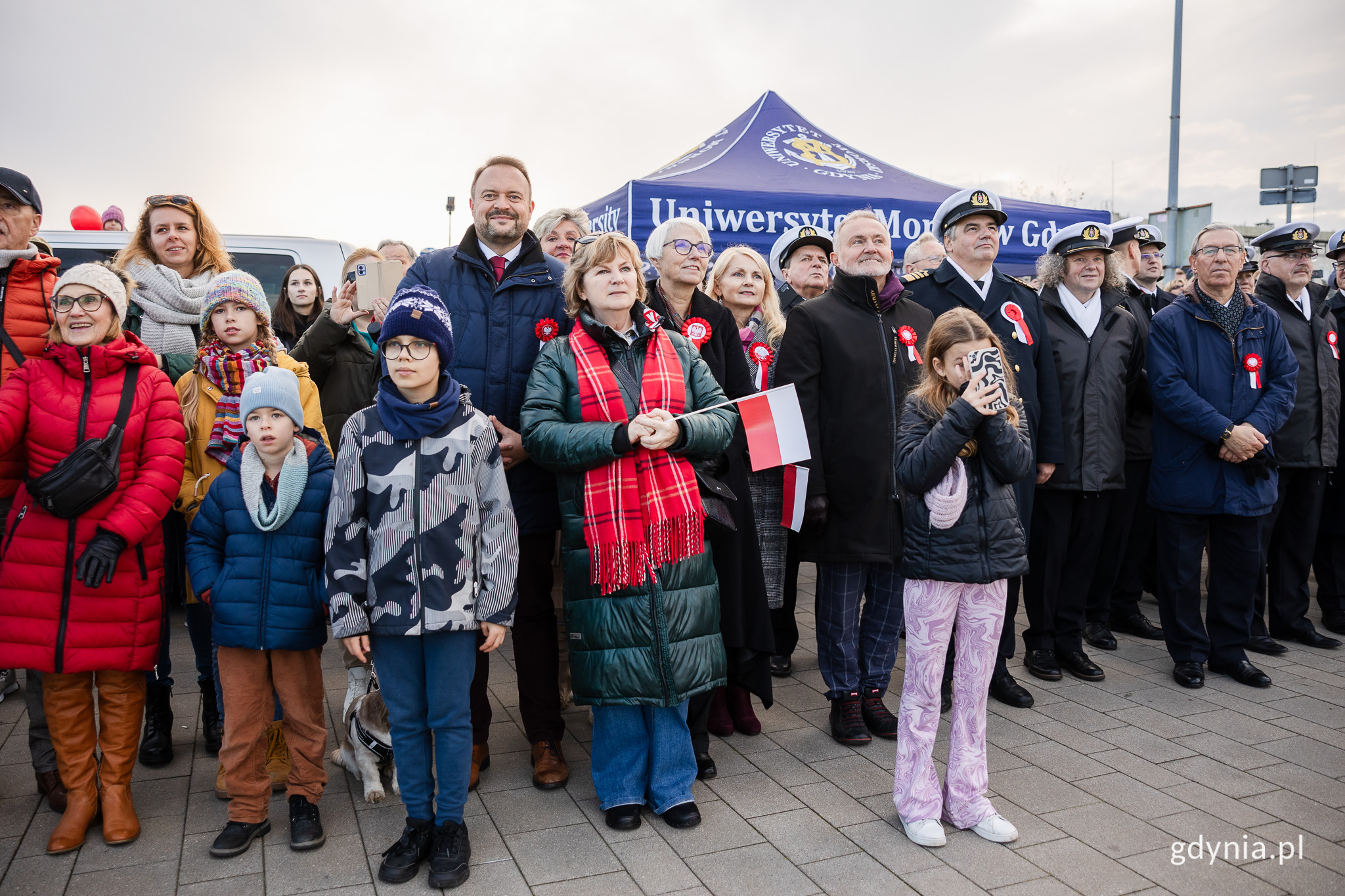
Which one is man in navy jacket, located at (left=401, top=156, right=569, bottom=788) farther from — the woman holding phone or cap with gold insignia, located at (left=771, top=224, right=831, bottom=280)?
cap with gold insignia, located at (left=771, top=224, right=831, bottom=280)

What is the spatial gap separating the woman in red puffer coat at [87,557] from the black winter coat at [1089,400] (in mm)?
4055

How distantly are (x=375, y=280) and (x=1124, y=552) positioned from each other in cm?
460

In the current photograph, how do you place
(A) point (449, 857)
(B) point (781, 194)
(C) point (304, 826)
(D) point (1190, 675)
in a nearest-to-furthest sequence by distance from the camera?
(A) point (449, 857)
(C) point (304, 826)
(D) point (1190, 675)
(B) point (781, 194)

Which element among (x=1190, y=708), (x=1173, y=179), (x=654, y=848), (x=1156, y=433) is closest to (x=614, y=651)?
(x=654, y=848)

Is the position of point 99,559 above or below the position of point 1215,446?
below

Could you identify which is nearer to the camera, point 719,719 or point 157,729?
point 157,729

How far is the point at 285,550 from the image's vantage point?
9.99ft

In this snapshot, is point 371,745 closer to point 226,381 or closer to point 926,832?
point 226,381

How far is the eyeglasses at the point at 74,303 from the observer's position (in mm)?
3098

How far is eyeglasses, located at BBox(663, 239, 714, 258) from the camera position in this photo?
391cm

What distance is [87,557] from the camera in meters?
2.99

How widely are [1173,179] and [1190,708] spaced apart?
1049 centimetres

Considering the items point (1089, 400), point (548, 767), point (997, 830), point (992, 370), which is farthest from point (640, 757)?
point (1089, 400)

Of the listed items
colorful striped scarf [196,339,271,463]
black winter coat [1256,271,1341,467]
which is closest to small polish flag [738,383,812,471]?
colorful striped scarf [196,339,271,463]
